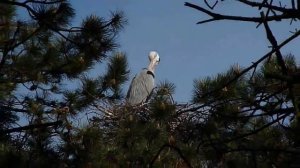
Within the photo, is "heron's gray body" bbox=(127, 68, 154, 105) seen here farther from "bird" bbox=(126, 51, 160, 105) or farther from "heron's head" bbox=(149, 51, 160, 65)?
"heron's head" bbox=(149, 51, 160, 65)

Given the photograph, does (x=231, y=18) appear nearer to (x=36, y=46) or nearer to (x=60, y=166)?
(x=60, y=166)

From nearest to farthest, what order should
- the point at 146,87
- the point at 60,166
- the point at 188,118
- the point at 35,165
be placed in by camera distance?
1. the point at 35,165
2. the point at 60,166
3. the point at 188,118
4. the point at 146,87

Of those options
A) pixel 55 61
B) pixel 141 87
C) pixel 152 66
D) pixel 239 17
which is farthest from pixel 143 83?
pixel 239 17

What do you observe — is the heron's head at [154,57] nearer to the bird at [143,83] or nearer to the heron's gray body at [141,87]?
the bird at [143,83]

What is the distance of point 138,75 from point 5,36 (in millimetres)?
3679

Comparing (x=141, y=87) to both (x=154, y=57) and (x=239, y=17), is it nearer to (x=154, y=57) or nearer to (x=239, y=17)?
(x=154, y=57)

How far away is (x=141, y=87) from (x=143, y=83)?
103 millimetres

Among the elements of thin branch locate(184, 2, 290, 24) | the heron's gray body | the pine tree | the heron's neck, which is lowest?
thin branch locate(184, 2, 290, 24)

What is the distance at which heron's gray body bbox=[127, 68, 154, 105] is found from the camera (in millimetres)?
6141

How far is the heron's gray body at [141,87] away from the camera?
6.14m

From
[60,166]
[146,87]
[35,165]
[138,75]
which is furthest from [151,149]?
[138,75]

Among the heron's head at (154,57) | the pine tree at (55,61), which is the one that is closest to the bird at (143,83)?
the heron's head at (154,57)

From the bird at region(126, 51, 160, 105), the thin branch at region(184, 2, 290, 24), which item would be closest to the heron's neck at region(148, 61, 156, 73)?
the bird at region(126, 51, 160, 105)

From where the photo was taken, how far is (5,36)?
10.2ft
